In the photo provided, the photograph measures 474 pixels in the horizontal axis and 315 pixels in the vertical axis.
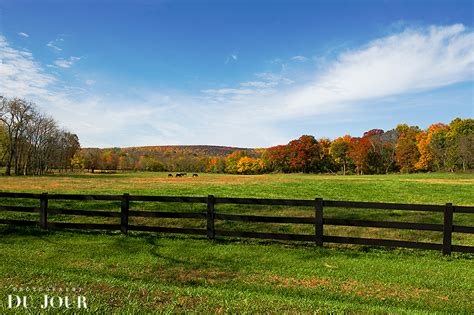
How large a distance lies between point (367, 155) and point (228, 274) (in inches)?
3791

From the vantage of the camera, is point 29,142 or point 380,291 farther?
point 29,142

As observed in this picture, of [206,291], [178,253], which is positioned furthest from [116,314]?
[178,253]

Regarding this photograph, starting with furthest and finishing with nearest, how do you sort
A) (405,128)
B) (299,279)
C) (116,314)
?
1. (405,128)
2. (299,279)
3. (116,314)

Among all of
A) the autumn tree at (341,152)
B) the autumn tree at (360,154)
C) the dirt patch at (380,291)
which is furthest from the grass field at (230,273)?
the autumn tree at (341,152)

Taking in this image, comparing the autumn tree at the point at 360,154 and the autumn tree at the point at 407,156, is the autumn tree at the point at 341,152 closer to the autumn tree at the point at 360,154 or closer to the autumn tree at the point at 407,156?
the autumn tree at the point at 360,154

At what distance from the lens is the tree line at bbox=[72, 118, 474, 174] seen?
83.1 metres

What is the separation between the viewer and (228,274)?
7.21 meters

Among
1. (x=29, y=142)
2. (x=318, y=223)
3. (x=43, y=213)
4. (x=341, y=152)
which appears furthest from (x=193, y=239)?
(x=341, y=152)

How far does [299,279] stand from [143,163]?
153177mm

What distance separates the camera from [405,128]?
11750 cm

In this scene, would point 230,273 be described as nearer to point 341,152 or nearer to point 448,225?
point 448,225

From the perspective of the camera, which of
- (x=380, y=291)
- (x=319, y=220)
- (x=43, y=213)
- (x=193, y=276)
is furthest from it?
(x=43, y=213)

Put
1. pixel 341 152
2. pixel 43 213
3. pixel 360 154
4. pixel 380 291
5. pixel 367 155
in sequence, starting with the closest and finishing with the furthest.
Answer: pixel 380 291 → pixel 43 213 → pixel 360 154 → pixel 367 155 → pixel 341 152

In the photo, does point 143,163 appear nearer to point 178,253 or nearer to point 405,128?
point 405,128
